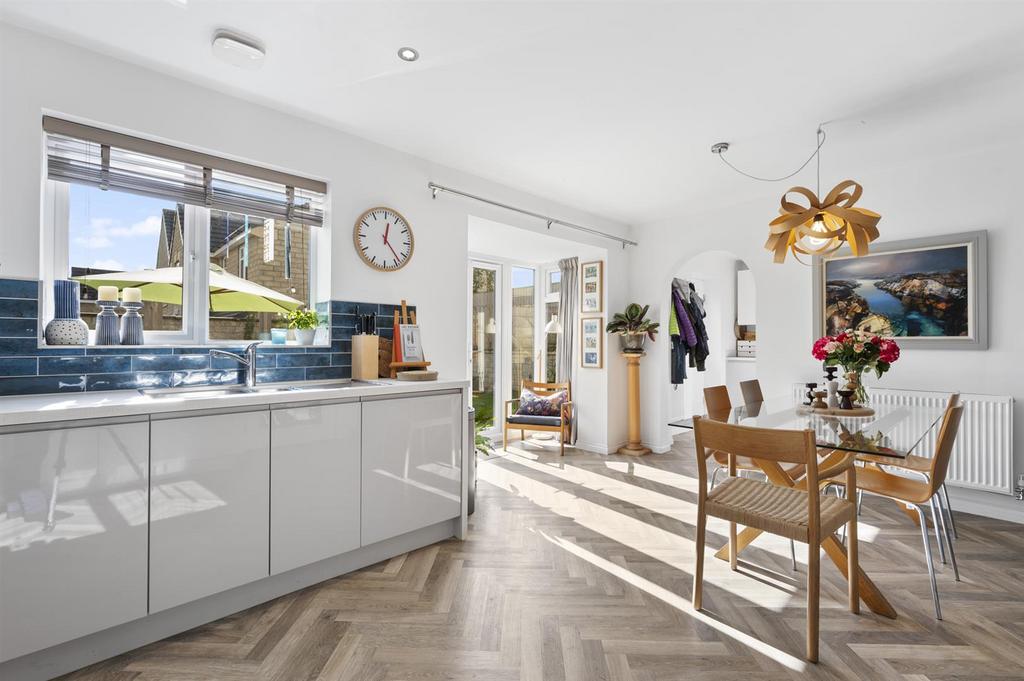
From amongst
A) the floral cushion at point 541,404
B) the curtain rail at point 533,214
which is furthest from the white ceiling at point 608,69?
the floral cushion at point 541,404

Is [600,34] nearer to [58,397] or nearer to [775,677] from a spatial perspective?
[775,677]

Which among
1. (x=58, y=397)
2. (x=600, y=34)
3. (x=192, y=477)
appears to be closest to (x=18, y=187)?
(x=58, y=397)

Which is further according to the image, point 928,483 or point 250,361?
point 250,361

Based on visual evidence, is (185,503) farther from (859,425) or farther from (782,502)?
(859,425)

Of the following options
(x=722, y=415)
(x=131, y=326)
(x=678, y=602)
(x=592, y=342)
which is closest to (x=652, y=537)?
(x=678, y=602)

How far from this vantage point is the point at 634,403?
5.25 metres

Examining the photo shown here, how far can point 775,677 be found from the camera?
1727mm

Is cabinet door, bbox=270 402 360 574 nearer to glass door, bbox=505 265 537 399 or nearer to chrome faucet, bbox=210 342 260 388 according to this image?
chrome faucet, bbox=210 342 260 388

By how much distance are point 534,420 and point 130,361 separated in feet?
11.5

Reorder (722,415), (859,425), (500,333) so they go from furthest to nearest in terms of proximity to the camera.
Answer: (500,333) < (722,415) < (859,425)

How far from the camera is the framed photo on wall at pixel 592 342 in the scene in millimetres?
5219

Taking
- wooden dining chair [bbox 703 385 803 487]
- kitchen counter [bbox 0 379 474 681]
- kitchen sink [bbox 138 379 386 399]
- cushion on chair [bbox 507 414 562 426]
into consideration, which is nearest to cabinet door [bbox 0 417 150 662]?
kitchen counter [bbox 0 379 474 681]

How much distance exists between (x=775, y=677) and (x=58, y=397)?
294 cm

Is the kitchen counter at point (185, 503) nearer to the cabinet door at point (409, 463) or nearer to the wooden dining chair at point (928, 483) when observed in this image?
the cabinet door at point (409, 463)
